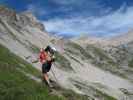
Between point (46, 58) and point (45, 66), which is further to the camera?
point (45, 66)

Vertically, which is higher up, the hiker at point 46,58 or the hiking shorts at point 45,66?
the hiker at point 46,58

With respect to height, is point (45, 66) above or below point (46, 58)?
below

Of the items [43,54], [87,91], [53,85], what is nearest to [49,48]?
[43,54]

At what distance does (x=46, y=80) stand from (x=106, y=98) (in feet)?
548

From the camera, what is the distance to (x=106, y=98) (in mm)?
199750

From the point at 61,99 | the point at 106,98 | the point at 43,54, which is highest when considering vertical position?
the point at 106,98

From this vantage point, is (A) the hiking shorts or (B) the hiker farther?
(A) the hiking shorts

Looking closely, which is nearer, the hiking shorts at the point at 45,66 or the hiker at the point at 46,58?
the hiker at the point at 46,58

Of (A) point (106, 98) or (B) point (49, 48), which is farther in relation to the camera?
(A) point (106, 98)

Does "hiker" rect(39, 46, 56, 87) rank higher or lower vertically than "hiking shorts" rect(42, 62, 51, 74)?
higher

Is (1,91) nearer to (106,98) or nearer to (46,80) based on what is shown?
(46,80)

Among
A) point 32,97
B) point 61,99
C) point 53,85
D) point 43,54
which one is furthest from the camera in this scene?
point 53,85

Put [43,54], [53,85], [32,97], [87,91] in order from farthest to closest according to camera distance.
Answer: [87,91] < [53,85] < [43,54] < [32,97]

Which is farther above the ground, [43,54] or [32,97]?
[43,54]
